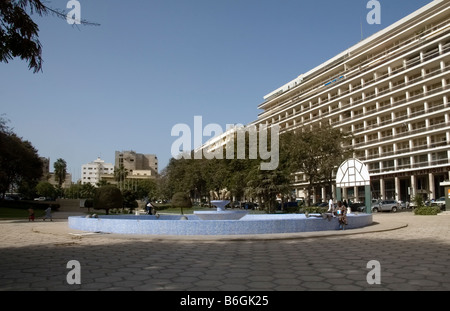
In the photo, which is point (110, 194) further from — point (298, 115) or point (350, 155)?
point (298, 115)

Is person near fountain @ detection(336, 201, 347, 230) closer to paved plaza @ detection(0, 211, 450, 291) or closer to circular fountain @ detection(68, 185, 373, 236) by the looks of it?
circular fountain @ detection(68, 185, 373, 236)

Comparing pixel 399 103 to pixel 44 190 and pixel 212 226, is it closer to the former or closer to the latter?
pixel 212 226

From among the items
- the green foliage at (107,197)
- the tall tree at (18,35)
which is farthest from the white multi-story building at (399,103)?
the tall tree at (18,35)

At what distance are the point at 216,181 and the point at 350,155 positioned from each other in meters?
18.4

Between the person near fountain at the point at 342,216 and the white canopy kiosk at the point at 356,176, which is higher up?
the white canopy kiosk at the point at 356,176

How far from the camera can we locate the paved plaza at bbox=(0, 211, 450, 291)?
6.52 meters

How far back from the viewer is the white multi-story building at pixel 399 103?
51.8 m

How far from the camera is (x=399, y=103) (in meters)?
57.5

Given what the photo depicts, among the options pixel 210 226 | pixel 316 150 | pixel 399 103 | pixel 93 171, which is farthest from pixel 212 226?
pixel 93 171

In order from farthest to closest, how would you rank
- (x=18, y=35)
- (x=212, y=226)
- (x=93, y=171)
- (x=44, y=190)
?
(x=93, y=171) < (x=44, y=190) < (x=212, y=226) < (x=18, y=35)

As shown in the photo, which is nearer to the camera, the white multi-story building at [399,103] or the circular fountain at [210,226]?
the circular fountain at [210,226]

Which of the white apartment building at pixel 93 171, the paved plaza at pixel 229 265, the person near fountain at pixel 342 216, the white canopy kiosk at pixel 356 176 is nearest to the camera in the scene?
the paved plaza at pixel 229 265

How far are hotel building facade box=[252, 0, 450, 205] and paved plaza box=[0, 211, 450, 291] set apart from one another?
130 ft

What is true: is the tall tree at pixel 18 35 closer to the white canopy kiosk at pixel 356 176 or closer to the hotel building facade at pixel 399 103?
the white canopy kiosk at pixel 356 176
